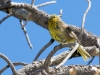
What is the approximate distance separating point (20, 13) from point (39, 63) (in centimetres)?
154

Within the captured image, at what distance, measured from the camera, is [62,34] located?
12.7ft

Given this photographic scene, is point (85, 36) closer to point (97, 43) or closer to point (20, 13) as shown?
point (97, 43)

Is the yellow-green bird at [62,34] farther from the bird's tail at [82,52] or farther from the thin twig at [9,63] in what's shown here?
the thin twig at [9,63]

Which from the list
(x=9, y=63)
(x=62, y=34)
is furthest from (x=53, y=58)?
(x=9, y=63)

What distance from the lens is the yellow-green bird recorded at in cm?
379

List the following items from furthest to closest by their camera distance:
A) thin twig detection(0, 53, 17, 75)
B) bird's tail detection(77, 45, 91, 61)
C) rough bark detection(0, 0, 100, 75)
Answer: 1. bird's tail detection(77, 45, 91, 61)
2. rough bark detection(0, 0, 100, 75)
3. thin twig detection(0, 53, 17, 75)

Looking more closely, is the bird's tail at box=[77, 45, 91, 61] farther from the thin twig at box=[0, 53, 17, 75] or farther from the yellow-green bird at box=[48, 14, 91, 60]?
the thin twig at box=[0, 53, 17, 75]

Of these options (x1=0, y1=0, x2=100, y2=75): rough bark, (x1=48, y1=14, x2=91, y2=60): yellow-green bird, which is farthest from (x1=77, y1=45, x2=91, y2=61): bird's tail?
(x1=0, y1=0, x2=100, y2=75): rough bark

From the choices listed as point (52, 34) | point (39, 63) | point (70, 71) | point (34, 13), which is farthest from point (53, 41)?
point (34, 13)

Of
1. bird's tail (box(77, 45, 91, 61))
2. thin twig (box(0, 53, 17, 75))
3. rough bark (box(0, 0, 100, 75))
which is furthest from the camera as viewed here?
bird's tail (box(77, 45, 91, 61))

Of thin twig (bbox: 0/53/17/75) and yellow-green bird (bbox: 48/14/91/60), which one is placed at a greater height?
yellow-green bird (bbox: 48/14/91/60)

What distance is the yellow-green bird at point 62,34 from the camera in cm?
379

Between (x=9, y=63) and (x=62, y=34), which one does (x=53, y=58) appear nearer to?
(x=62, y=34)

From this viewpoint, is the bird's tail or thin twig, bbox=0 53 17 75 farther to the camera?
the bird's tail
